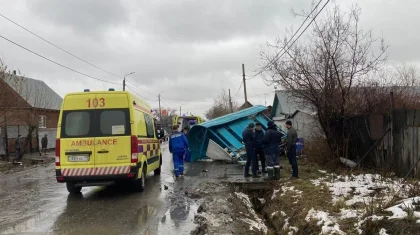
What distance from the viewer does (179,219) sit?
22.5 feet

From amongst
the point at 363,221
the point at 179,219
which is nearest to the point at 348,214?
the point at 363,221

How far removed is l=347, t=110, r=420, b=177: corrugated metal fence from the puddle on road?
5.15 m

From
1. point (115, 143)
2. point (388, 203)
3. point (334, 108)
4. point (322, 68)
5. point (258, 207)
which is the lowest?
point (258, 207)

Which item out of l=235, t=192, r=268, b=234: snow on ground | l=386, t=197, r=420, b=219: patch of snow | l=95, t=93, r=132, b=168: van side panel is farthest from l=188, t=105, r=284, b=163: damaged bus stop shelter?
l=386, t=197, r=420, b=219: patch of snow

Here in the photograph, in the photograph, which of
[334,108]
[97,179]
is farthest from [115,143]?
[334,108]

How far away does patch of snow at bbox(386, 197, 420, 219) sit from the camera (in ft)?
16.4

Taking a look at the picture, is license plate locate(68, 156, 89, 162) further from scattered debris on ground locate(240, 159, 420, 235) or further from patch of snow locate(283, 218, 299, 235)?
patch of snow locate(283, 218, 299, 235)

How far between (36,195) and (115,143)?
9.24ft

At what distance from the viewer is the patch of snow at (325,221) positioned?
5330mm

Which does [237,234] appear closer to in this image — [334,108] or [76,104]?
[76,104]

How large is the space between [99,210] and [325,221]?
14.9ft

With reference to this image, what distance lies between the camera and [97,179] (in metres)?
8.73

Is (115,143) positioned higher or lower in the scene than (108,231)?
higher

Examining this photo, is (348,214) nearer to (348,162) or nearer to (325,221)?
(325,221)
